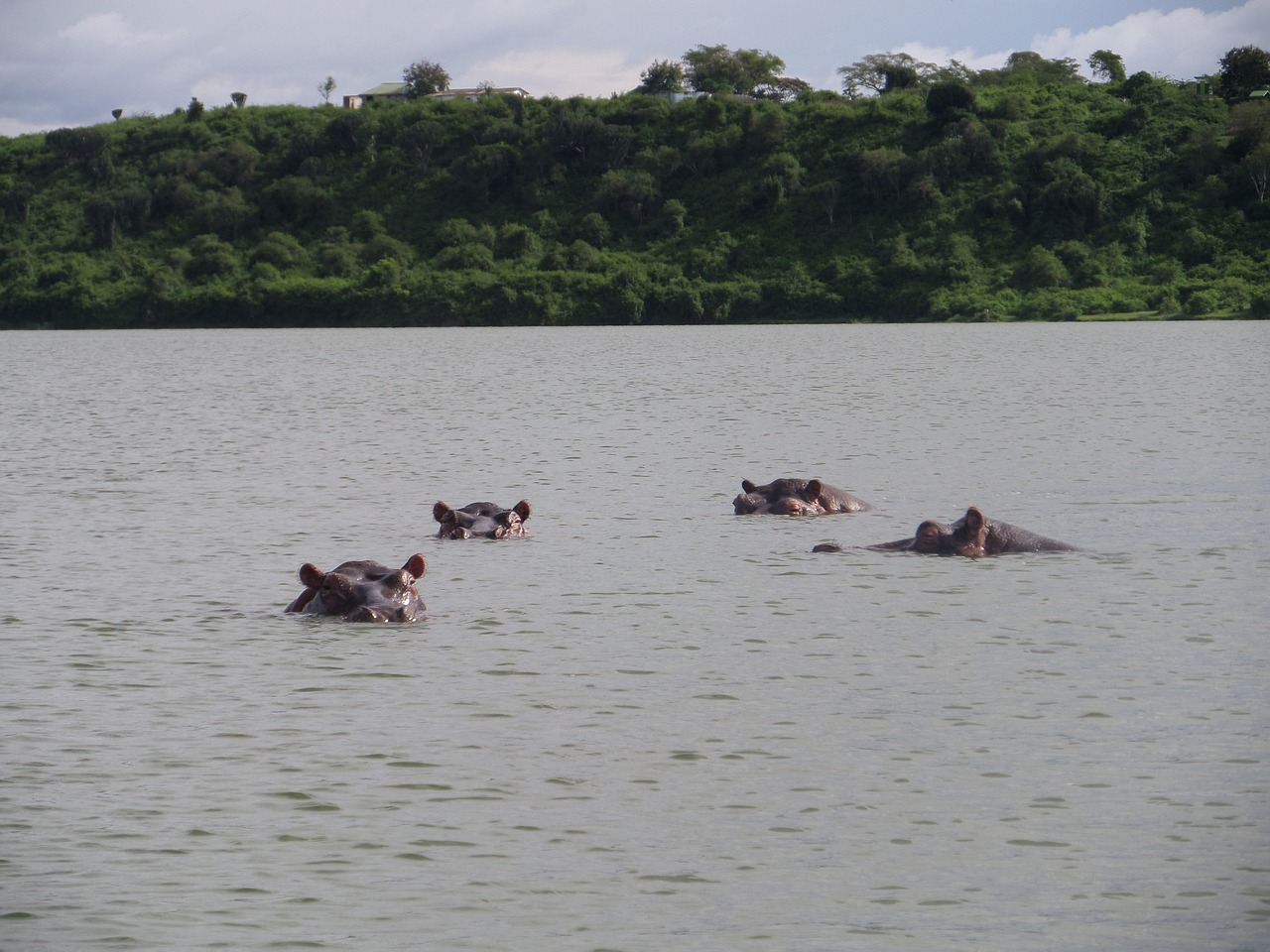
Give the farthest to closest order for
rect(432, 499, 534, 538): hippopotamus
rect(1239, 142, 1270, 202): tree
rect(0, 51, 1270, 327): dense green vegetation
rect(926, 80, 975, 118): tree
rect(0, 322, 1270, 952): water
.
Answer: rect(926, 80, 975, 118): tree, rect(0, 51, 1270, 327): dense green vegetation, rect(1239, 142, 1270, 202): tree, rect(432, 499, 534, 538): hippopotamus, rect(0, 322, 1270, 952): water

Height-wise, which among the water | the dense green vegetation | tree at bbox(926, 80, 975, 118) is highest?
tree at bbox(926, 80, 975, 118)

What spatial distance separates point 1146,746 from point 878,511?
9.62 meters

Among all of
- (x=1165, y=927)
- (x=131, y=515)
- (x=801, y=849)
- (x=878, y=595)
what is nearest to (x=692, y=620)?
(x=878, y=595)

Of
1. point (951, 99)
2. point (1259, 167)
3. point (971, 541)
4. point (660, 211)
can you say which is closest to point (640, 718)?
point (971, 541)

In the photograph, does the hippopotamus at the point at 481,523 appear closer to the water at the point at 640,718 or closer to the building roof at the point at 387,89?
the water at the point at 640,718

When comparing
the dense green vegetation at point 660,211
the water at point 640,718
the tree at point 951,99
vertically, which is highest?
the tree at point 951,99

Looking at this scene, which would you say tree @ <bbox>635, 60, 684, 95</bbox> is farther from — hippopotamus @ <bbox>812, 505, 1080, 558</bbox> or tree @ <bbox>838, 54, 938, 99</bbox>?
hippopotamus @ <bbox>812, 505, 1080, 558</bbox>

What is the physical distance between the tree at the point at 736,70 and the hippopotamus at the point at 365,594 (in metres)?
115

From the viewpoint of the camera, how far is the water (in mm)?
6641

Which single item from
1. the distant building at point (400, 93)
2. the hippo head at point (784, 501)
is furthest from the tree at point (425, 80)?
the hippo head at point (784, 501)

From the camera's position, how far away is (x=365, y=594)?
12.2m

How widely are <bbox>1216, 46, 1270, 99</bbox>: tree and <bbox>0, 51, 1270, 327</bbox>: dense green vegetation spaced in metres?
1.27

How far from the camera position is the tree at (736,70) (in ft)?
408

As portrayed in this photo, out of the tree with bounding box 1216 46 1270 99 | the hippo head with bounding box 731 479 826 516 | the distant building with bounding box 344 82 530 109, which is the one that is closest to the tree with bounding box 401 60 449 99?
the distant building with bounding box 344 82 530 109
